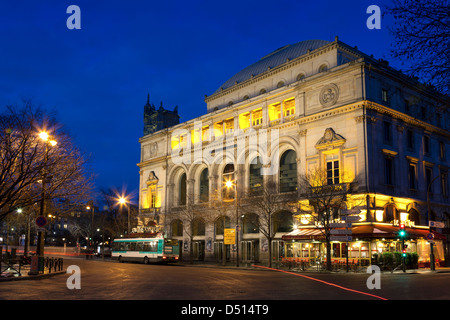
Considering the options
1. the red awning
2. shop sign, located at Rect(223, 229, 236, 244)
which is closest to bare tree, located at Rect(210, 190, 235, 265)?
shop sign, located at Rect(223, 229, 236, 244)

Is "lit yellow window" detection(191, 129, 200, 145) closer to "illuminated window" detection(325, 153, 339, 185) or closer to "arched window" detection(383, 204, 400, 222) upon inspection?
"illuminated window" detection(325, 153, 339, 185)

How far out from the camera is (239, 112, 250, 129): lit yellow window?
5788cm

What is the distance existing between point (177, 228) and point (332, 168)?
28846 mm

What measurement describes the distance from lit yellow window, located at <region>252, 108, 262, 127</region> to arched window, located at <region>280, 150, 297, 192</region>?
624 cm

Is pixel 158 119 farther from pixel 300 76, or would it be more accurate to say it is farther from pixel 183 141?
pixel 300 76

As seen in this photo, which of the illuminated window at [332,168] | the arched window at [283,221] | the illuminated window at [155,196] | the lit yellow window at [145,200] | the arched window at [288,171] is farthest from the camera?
the lit yellow window at [145,200]

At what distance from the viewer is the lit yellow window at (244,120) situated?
57.9 m

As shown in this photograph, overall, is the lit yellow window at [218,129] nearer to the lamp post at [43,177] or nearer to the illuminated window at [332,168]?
the illuminated window at [332,168]

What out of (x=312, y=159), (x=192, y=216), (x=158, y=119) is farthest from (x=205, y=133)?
(x=158, y=119)

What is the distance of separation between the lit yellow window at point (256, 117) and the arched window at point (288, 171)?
6235 millimetres

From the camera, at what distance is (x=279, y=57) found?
195 feet

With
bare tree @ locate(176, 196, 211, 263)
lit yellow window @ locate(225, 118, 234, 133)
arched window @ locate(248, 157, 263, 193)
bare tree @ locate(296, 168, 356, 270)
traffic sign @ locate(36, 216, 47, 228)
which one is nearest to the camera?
traffic sign @ locate(36, 216, 47, 228)

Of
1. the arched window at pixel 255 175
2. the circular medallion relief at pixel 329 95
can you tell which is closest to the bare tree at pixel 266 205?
the arched window at pixel 255 175
